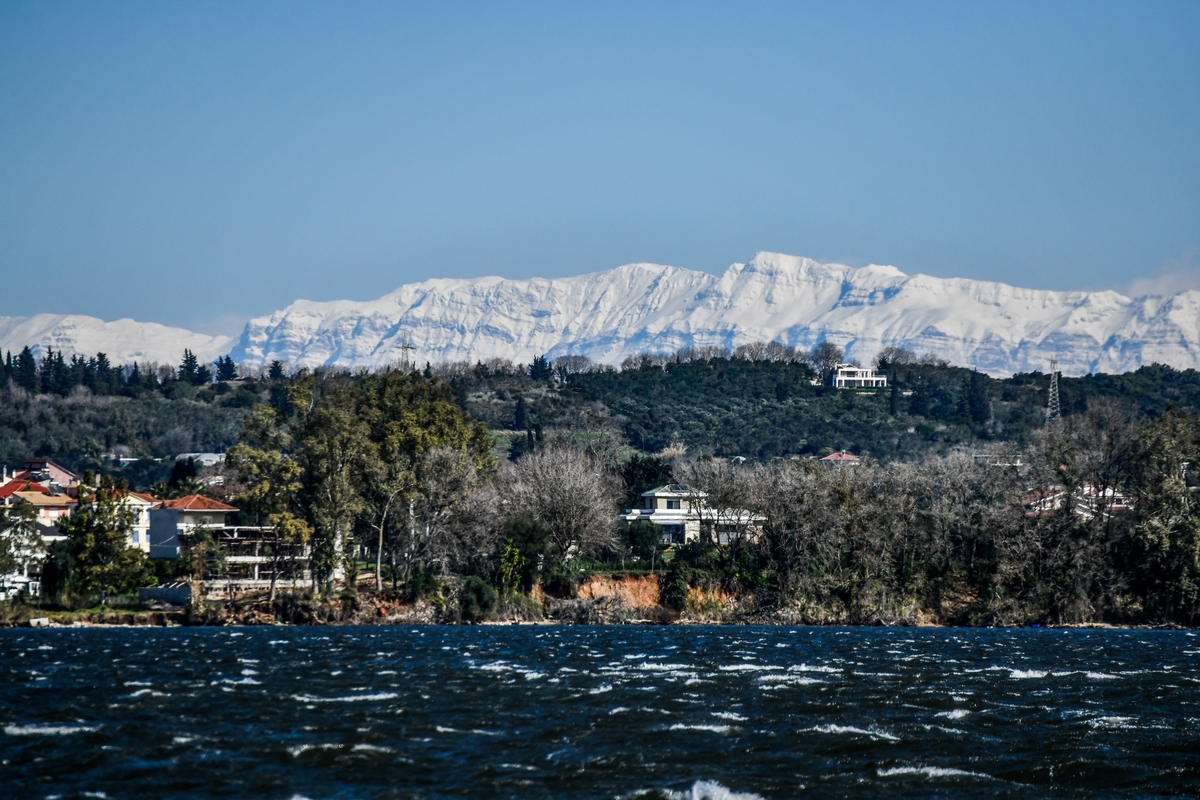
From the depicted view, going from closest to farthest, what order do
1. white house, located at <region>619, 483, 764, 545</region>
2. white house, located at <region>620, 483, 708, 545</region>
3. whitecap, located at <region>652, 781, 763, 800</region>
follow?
whitecap, located at <region>652, 781, 763, 800</region>, white house, located at <region>619, 483, 764, 545</region>, white house, located at <region>620, 483, 708, 545</region>

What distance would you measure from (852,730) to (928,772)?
4.20 m

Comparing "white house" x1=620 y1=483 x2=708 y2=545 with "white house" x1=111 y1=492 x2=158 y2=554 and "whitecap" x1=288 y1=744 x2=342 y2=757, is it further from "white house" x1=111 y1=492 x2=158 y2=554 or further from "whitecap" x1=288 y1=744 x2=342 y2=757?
"whitecap" x1=288 y1=744 x2=342 y2=757

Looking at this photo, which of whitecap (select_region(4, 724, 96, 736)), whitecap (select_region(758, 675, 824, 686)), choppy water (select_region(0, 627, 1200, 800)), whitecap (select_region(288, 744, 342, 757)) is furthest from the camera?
whitecap (select_region(758, 675, 824, 686))

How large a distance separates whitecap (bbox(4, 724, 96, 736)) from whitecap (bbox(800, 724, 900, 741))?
14.3 meters

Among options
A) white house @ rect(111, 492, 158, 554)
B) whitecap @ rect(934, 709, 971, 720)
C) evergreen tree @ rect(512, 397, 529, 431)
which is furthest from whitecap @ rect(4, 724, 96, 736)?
evergreen tree @ rect(512, 397, 529, 431)

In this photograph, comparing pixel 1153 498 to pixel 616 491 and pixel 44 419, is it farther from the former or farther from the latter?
pixel 44 419

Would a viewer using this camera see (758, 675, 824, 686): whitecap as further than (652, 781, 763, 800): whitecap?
Yes

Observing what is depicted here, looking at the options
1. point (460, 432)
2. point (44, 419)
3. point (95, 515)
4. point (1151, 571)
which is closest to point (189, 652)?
point (95, 515)

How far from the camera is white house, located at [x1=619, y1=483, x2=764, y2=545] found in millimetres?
83562

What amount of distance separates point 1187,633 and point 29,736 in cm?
5770

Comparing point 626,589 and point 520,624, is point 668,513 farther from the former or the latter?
point 520,624

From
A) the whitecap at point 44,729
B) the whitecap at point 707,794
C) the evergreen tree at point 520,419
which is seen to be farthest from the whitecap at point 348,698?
the evergreen tree at point 520,419

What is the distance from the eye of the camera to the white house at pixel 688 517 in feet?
274

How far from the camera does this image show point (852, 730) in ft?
89.0
